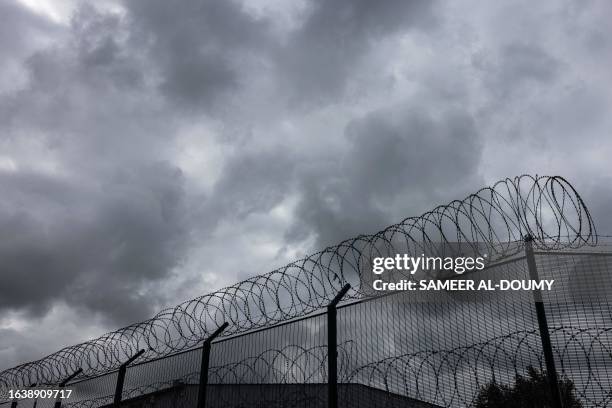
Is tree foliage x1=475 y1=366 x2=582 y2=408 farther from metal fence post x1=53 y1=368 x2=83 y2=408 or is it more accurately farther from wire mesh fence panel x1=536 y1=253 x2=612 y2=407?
metal fence post x1=53 y1=368 x2=83 y2=408

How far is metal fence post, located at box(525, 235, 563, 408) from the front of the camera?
18.6 feet

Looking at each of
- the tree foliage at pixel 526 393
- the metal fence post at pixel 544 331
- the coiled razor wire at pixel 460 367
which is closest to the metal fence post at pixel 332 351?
the coiled razor wire at pixel 460 367

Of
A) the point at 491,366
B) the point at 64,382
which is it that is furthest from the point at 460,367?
the point at 64,382

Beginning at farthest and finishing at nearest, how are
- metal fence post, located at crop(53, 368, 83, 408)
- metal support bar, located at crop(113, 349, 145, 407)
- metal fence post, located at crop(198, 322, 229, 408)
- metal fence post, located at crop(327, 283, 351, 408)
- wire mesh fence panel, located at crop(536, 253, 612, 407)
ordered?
metal fence post, located at crop(53, 368, 83, 408), metal support bar, located at crop(113, 349, 145, 407), metal fence post, located at crop(198, 322, 229, 408), metal fence post, located at crop(327, 283, 351, 408), wire mesh fence panel, located at crop(536, 253, 612, 407)

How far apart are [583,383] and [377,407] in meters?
2.47

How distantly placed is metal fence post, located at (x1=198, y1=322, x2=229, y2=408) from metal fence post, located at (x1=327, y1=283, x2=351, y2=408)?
273 cm

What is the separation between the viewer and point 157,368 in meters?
11.5

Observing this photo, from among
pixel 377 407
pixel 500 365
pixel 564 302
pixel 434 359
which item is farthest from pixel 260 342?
pixel 564 302

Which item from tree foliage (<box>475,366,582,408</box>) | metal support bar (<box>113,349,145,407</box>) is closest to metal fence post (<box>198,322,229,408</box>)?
metal support bar (<box>113,349,145,407</box>)

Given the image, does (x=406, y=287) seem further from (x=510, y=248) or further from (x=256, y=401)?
(x=256, y=401)

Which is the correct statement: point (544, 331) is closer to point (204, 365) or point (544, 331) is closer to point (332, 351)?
point (332, 351)

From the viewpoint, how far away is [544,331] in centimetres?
590

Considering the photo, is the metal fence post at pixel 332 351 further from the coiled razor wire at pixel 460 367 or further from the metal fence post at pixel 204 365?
the metal fence post at pixel 204 365

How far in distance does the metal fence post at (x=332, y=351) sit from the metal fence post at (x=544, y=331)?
2.57 metres
